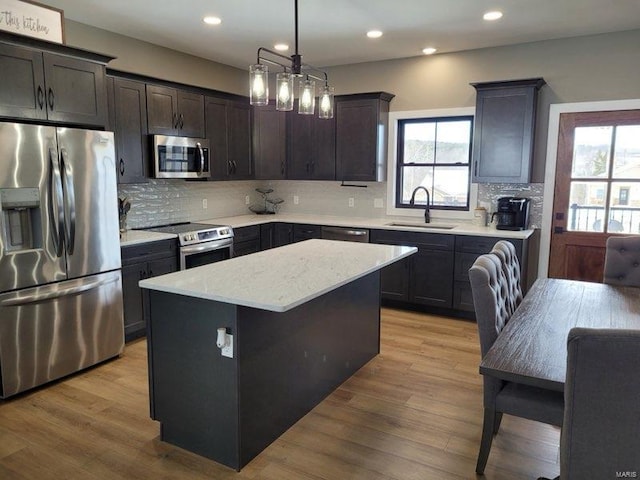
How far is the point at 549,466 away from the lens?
2.31m

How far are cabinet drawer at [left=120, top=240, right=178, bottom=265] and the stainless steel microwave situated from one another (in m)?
0.70

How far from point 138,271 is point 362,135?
109 inches

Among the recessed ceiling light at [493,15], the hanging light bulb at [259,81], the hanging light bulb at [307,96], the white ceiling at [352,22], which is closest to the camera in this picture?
the hanging light bulb at [259,81]

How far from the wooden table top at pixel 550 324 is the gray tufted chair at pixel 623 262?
163mm

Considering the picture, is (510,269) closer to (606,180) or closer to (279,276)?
(279,276)

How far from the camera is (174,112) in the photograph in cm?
454

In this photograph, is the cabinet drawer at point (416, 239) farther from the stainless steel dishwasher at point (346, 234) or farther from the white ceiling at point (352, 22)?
the white ceiling at point (352, 22)

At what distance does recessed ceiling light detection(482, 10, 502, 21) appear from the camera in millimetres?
3673

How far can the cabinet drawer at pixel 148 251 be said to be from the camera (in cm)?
378

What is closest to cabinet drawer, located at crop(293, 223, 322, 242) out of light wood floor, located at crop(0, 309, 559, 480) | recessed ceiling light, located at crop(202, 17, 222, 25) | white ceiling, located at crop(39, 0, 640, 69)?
white ceiling, located at crop(39, 0, 640, 69)

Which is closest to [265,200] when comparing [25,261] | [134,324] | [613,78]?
[134,324]

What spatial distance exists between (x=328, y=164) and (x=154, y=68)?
210 centimetres

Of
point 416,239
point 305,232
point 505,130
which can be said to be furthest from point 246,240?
point 505,130

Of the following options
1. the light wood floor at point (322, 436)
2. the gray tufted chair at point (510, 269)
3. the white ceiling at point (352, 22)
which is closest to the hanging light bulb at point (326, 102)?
the white ceiling at point (352, 22)
